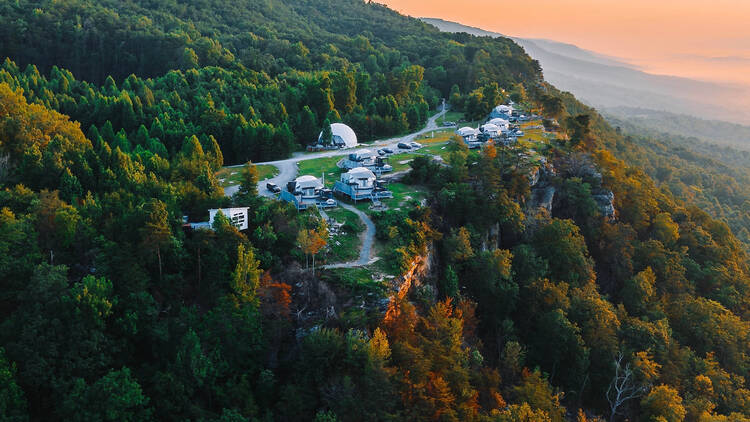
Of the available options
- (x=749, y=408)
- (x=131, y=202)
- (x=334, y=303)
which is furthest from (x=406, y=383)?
(x=749, y=408)

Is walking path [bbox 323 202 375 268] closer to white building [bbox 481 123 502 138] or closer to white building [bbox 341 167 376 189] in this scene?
white building [bbox 341 167 376 189]

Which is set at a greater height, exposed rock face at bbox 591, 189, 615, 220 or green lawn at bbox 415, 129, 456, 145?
green lawn at bbox 415, 129, 456, 145

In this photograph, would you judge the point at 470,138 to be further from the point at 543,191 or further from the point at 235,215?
the point at 235,215

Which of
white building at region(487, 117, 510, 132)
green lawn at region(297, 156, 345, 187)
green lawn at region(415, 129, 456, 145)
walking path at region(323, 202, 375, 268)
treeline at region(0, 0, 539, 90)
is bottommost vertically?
walking path at region(323, 202, 375, 268)

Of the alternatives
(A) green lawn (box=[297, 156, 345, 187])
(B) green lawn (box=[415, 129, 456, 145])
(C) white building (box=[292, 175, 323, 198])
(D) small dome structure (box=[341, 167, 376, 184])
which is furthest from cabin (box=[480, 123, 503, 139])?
(C) white building (box=[292, 175, 323, 198])

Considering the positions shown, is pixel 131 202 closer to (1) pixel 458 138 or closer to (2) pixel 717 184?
(1) pixel 458 138

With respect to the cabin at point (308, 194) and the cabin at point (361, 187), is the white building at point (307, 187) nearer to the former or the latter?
the cabin at point (308, 194)

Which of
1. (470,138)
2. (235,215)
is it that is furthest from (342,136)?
(235,215)
